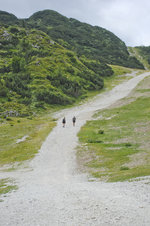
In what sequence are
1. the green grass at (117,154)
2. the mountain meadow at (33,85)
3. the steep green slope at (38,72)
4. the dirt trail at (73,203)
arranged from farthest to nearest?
the steep green slope at (38,72) → the mountain meadow at (33,85) → the green grass at (117,154) → the dirt trail at (73,203)

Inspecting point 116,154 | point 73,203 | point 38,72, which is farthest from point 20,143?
point 38,72

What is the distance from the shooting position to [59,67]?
11156cm

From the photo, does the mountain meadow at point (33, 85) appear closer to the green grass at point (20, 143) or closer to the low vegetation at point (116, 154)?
the green grass at point (20, 143)

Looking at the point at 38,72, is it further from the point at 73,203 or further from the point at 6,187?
the point at 73,203

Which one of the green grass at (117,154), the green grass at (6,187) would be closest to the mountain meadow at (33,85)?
the green grass at (6,187)

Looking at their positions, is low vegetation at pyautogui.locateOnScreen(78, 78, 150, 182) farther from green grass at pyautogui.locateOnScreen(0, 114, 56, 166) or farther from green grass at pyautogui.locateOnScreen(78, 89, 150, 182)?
green grass at pyautogui.locateOnScreen(0, 114, 56, 166)

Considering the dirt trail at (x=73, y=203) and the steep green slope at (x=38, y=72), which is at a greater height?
the steep green slope at (x=38, y=72)

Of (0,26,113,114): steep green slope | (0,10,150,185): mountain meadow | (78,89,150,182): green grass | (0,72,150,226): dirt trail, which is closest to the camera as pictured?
(0,72,150,226): dirt trail

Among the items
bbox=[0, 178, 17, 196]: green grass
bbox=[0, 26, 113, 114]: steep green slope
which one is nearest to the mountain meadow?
bbox=[0, 26, 113, 114]: steep green slope

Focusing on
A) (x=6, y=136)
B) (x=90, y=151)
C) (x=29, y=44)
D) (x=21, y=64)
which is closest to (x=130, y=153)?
(x=90, y=151)

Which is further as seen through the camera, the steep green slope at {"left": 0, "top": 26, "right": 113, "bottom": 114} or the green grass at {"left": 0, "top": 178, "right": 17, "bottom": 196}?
the steep green slope at {"left": 0, "top": 26, "right": 113, "bottom": 114}

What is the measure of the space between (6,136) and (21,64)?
65.8 meters

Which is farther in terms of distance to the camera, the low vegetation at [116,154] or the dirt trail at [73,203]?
the low vegetation at [116,154]

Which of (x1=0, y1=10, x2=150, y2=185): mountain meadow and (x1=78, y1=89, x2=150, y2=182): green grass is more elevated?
(x1=0, y1=10, x2=150, y2=185): mountain meadow
